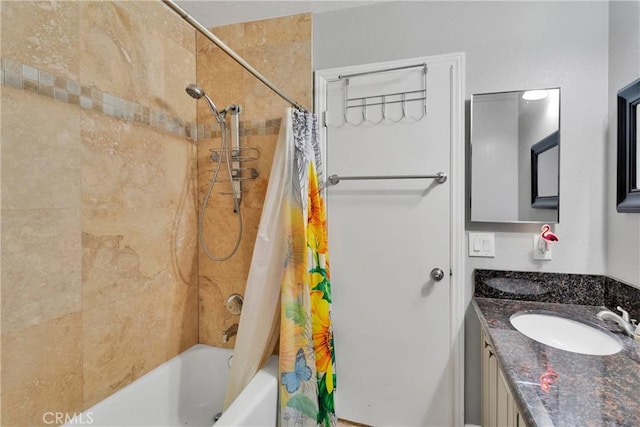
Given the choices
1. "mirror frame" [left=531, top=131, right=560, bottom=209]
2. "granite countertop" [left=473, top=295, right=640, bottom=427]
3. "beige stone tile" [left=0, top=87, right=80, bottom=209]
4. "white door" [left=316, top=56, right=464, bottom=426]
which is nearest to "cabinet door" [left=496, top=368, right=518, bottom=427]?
"granite countertop" [left=473, top=295, right=640, bottom=427]

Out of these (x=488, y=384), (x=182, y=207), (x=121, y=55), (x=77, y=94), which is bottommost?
(x=488, y=384)

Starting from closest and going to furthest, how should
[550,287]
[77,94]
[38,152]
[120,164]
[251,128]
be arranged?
[38,152] → [77,94] → [120,164] → [550,287] → [251,128]

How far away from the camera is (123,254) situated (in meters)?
1.39

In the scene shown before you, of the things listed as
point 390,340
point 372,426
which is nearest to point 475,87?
point 390,340

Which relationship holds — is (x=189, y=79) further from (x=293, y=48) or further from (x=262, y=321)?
(x=262, y=321)

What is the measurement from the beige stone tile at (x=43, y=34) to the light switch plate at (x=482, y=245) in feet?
6.53

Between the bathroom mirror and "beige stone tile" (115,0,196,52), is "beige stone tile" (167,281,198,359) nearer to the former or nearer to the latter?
"beige stone tile" (115,0,196,52)

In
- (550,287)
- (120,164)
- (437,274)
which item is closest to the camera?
(120,164)

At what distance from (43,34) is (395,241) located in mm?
1764

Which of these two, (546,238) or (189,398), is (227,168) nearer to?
(189,398)

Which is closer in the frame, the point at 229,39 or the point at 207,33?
the point at 207,33

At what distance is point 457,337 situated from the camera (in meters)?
1.59

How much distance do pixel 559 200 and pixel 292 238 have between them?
1.36m

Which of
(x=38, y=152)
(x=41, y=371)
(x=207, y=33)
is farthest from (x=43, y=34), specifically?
(x=41, y=371)
